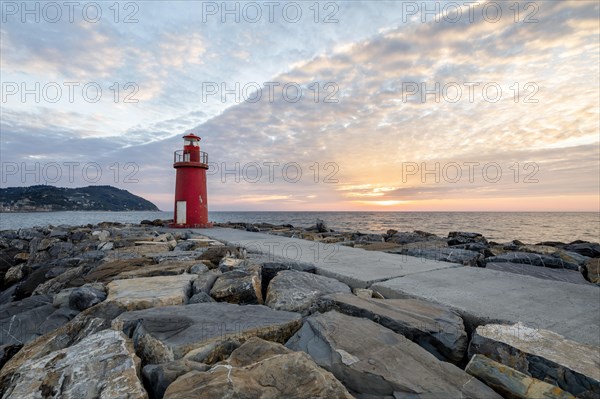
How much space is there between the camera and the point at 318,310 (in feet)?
8.05

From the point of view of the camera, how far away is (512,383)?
1.43 m

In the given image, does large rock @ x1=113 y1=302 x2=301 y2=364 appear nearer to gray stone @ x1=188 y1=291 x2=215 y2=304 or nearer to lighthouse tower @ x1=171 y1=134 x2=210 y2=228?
gray stone @ x1=188 y1=291 x2=215 y2=304

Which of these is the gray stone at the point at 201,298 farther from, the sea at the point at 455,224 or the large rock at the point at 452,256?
the sea at the point at 455,224

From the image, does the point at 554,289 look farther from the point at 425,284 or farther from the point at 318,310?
the point at 318,310

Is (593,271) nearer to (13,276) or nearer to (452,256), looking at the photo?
(452,256)

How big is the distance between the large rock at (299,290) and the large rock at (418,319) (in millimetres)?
151

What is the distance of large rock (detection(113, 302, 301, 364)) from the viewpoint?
1.85m

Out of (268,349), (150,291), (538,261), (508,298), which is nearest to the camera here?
(268,349)

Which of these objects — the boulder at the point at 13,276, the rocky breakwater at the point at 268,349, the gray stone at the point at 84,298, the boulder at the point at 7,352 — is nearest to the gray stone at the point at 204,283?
the rocky breakwater at the point at 268,349

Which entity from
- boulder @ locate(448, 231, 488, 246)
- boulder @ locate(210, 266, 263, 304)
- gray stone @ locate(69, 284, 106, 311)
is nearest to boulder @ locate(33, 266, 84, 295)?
gray stone @ locate(69, 284, 106, 311)

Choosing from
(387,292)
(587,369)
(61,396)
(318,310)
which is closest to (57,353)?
(61,396)

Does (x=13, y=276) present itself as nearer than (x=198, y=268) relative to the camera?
No

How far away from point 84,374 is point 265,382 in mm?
878

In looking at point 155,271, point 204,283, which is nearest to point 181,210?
point 155,271
